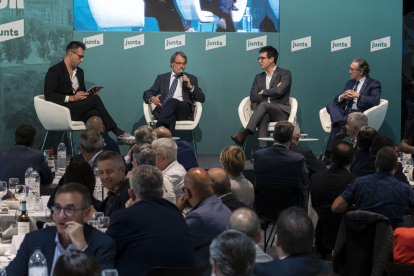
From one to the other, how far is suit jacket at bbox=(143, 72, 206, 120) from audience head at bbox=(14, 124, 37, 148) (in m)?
3.25

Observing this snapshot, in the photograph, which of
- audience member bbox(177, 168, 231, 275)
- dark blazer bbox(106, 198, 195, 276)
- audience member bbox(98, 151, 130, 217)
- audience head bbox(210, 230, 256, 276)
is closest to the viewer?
audience head bbox(210, 230, 256, 276)

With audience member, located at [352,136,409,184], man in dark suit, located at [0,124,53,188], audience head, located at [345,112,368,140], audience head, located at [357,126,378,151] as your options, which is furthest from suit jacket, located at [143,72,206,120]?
audience member, located at [352,136,409,184]

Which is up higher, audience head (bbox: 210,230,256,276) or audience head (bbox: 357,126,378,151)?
audience head (bbox: 357,126,378,151)

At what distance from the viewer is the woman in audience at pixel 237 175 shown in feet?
14.8

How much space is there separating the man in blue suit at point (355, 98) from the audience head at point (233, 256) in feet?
20.9

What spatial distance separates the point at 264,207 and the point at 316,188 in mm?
545

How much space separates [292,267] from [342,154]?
2425mm

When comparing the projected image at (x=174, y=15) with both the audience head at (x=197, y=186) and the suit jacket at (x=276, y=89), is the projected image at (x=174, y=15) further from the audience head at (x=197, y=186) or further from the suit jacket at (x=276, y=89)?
the audience head at (x=197, y=186)

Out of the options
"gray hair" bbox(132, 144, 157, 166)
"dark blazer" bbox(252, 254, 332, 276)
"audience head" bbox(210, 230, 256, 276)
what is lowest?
"dark blazer" bbox(252, 254, 332, 276)

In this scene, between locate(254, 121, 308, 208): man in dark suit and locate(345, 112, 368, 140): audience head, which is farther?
locate(345, 112, 368, 140): audience head

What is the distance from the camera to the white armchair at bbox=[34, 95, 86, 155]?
318 inches

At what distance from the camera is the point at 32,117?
A: 9086 mm

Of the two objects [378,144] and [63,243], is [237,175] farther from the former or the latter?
[63,243]

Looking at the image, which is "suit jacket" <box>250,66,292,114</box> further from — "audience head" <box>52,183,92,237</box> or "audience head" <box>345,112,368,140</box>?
"audience head" <box>52,183,92,237</box>
